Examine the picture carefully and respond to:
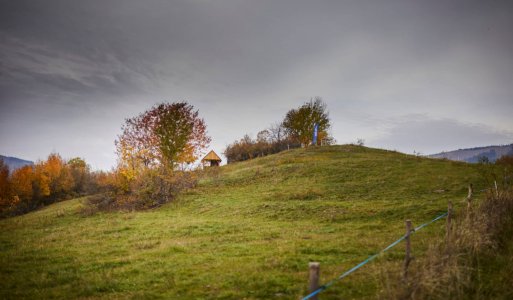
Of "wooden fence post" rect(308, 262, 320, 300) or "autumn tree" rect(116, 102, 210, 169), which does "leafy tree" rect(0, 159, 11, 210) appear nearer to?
"autumn tree" rect(116, 102, 210, 169)

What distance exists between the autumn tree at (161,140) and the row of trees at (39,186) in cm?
3423

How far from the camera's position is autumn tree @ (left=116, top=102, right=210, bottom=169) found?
3350 cm

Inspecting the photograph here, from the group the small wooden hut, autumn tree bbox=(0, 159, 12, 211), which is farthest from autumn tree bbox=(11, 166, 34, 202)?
the small wooden hut

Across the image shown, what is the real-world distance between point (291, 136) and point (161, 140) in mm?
53922

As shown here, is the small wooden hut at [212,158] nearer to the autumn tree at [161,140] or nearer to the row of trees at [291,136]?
the row of trees at [291,136]

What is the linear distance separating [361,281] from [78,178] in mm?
84572

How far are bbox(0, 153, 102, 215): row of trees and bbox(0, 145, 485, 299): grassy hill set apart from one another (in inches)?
1732

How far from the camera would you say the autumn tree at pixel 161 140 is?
110 ft

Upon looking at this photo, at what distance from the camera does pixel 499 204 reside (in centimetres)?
1184

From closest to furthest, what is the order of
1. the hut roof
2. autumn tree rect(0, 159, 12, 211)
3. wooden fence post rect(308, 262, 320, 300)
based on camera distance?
wooden fence post rect(308, 262, 320, 300) < autumn tree rect(0, 159, 12, 211) < the hut roof

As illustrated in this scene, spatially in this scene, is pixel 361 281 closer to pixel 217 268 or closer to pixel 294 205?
pixel 217 268

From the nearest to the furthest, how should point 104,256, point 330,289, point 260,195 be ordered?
point 330,289 < point 104,256 < point 260,195

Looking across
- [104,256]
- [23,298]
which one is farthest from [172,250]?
[23,298]

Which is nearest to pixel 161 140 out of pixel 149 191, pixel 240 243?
pixel 149 191
